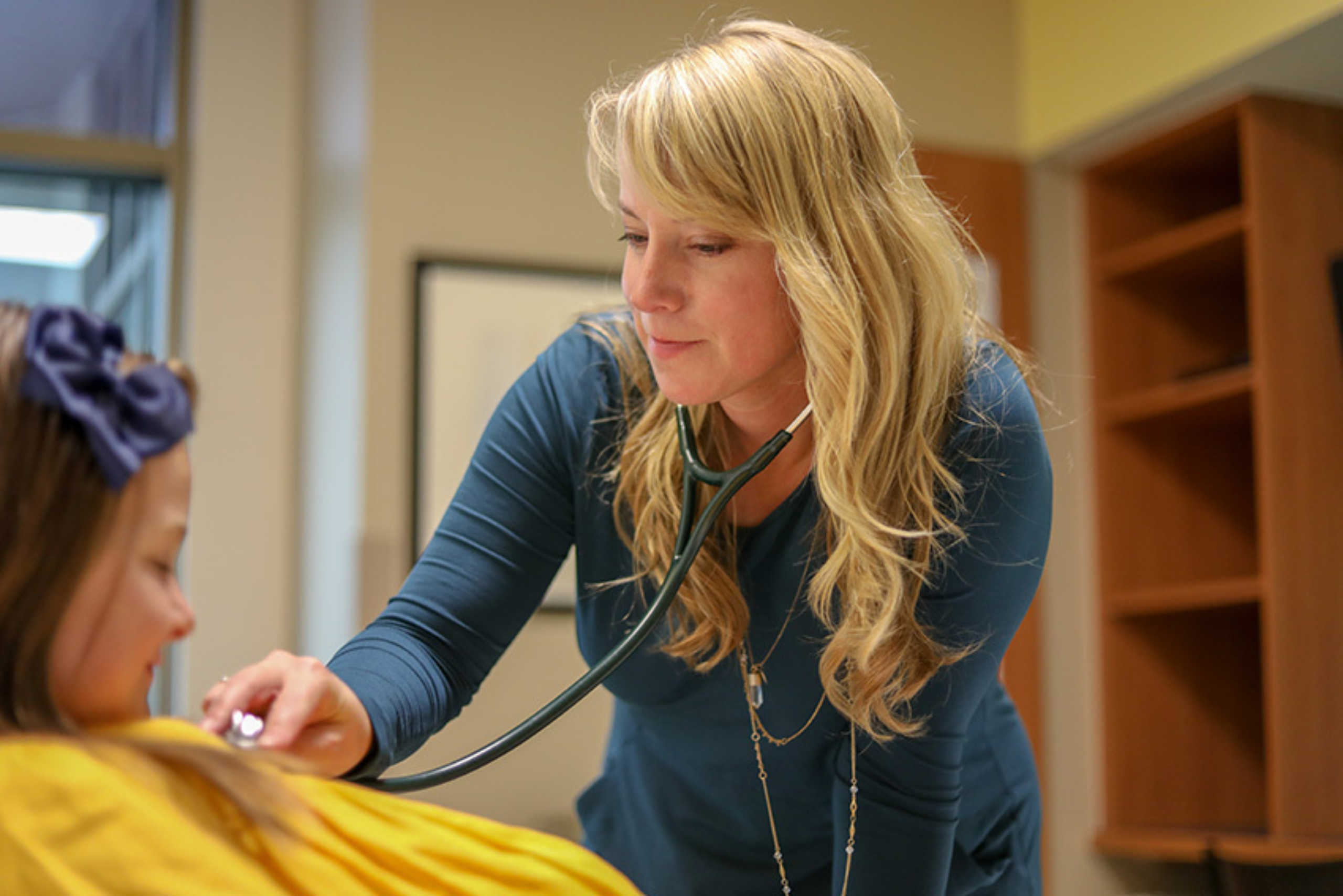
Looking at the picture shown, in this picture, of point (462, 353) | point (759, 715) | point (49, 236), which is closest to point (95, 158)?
point (49, 236)

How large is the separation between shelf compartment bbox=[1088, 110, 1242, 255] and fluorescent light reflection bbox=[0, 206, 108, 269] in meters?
2.50

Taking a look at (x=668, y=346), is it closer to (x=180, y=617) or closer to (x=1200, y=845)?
(x=180, y=617)

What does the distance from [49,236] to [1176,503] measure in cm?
287

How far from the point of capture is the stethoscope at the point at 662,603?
101 cm

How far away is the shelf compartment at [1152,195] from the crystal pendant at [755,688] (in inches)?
99.5

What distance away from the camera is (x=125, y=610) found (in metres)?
0.76

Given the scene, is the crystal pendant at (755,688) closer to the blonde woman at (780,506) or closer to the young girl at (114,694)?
the blonde woman at (780,506)

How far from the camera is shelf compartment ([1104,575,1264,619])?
2971 millimetres

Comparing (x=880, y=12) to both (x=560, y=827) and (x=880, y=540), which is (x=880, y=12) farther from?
(x=880, y=540)

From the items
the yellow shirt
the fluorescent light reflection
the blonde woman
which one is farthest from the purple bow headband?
the fluorescent light reflection

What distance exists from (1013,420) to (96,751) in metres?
0.75

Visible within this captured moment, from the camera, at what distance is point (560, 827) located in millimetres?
2914

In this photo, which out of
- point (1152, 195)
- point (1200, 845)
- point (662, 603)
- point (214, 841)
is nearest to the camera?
point (214, 841)

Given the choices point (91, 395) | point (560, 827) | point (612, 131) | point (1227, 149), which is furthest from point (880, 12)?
point (91, 395)
